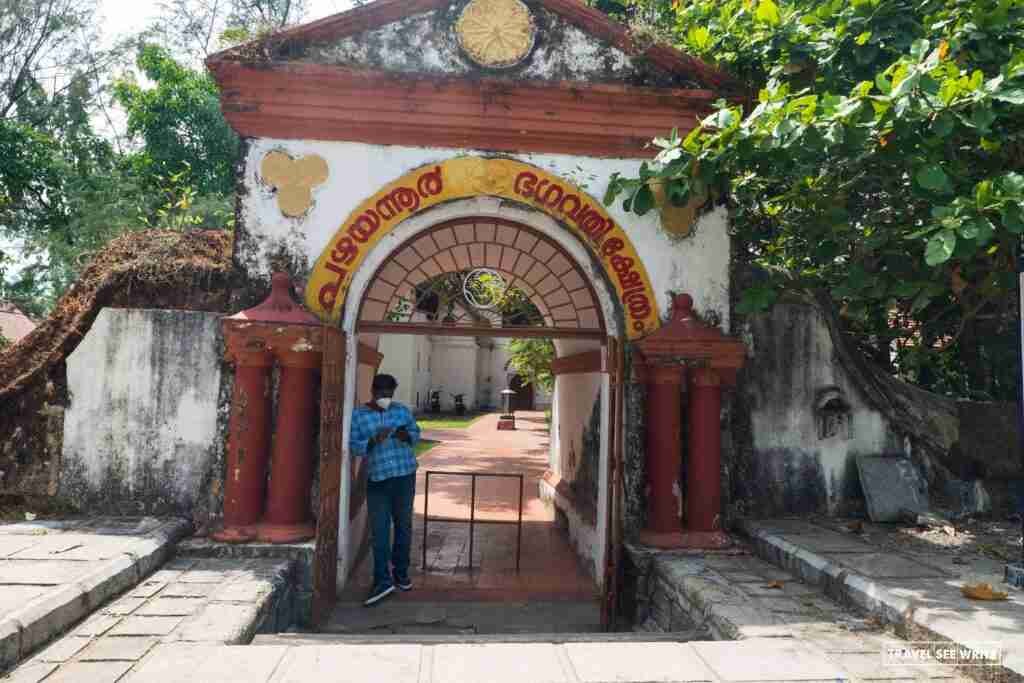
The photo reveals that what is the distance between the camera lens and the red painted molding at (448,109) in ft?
17.2

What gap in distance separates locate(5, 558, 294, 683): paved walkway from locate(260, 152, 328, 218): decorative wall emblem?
2.67 metres

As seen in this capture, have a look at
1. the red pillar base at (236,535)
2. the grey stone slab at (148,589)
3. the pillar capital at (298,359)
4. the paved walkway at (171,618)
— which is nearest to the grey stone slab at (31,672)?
the paved walkway at (171,618)

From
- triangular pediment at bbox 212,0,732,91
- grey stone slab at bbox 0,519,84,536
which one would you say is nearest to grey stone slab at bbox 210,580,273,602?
grey stone slab at bbox 0,519,84,536

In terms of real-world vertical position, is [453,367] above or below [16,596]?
above

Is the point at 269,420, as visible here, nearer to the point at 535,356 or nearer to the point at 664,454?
the point at 664,454

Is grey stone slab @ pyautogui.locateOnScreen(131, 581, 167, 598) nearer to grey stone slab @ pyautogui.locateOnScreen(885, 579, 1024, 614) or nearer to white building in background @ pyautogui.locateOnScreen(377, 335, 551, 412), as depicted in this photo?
grey stone slab @ pyautogui.locateOnScreen(885, 579, 1024, 614)

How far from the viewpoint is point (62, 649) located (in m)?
3.13

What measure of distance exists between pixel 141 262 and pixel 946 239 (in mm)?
5813

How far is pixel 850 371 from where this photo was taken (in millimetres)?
5879

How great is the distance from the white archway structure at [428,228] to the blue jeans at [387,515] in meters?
0.35

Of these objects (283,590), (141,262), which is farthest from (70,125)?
(283,590)

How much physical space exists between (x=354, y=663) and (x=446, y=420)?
2528cm

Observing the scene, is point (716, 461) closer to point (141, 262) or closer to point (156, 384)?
point (156, 384)

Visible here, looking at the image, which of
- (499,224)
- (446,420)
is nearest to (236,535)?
(499,224)
